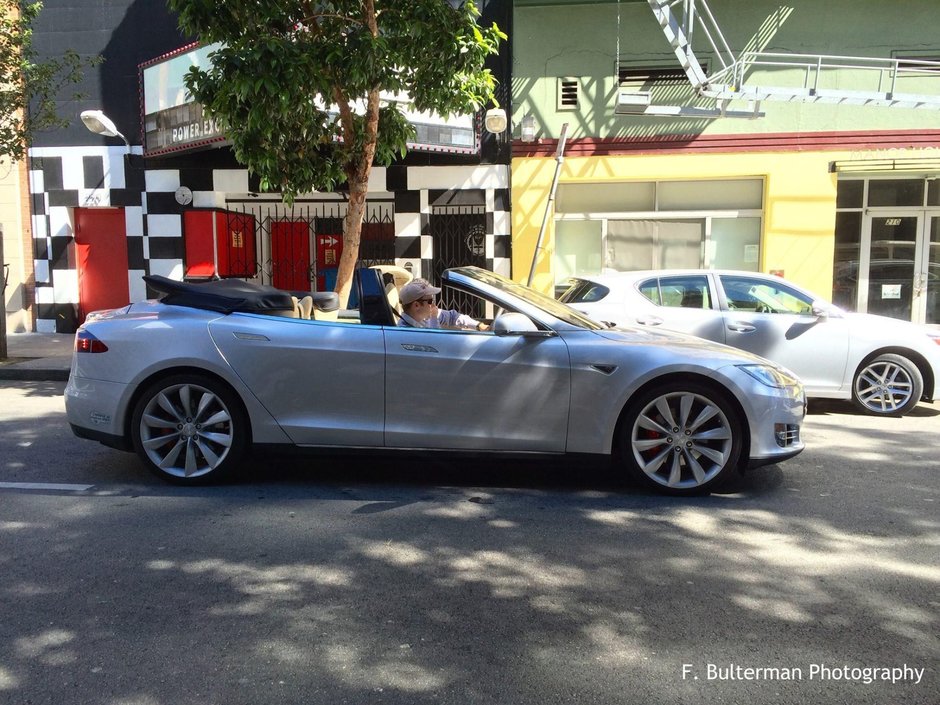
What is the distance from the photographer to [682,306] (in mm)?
8141

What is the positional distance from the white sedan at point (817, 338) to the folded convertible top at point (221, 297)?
354 centimetres

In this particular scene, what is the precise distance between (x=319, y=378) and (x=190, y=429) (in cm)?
94

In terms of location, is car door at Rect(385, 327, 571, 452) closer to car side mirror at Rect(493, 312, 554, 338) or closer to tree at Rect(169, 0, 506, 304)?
car side mirror at Rect(493, 312, 554, 338)

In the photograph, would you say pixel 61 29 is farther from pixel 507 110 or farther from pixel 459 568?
pixel 459 568

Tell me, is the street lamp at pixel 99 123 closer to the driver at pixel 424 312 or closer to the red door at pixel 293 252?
the red door at pixel 293 252

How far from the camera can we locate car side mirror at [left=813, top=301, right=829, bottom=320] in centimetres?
793

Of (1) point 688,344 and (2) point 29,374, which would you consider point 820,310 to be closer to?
(1) point 688,344

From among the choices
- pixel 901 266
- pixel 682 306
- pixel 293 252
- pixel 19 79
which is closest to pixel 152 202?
pixel 293 252

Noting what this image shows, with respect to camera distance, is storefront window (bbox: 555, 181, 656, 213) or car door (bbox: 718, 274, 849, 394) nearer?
car door (bbox: 718, 274, 849, 394)

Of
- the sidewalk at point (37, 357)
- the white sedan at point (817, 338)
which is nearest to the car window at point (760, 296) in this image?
the white sedan at point (817, 338)

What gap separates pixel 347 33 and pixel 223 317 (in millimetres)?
4666

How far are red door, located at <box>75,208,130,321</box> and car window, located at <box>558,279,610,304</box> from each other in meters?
9.74

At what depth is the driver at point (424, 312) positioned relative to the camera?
5594 mm

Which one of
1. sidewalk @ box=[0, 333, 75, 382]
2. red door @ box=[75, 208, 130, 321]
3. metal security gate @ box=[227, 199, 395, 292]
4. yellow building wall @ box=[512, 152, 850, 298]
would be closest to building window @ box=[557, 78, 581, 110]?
yellow building wall @ box=[512, 152, 850, 298]
